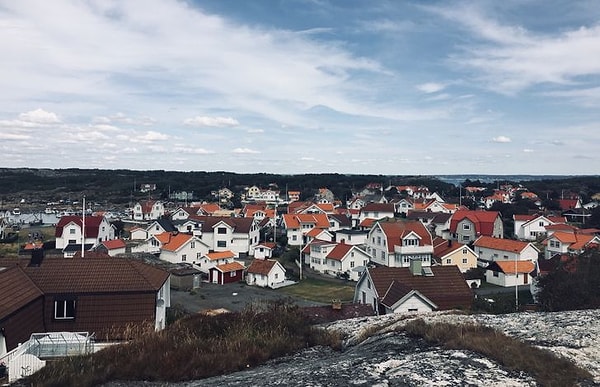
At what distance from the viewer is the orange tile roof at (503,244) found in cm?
4431

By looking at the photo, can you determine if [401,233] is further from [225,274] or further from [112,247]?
[112,247]

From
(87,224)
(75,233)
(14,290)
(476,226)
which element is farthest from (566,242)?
(75,233)

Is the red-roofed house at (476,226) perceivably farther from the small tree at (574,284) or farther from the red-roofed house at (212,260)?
the small tree at (574,284)

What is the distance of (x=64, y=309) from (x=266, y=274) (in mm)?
22109

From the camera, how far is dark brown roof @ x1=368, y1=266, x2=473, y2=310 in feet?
72.0

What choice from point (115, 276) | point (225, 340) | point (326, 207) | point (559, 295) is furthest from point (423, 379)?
point (326, 207)

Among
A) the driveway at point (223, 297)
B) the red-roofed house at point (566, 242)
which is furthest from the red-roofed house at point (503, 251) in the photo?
the driveway at point (223, 297)

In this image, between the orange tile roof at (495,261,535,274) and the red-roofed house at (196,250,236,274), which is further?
the red-roofed house at (196,250,236,274)

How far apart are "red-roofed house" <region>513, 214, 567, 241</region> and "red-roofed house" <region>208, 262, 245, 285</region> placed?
41.4 metres

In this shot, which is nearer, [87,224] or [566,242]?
[566,242]

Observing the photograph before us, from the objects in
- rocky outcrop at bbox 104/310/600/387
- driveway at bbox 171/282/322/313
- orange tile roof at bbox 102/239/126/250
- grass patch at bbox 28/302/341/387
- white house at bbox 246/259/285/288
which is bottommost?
driveway at bbox 171/282/322/313

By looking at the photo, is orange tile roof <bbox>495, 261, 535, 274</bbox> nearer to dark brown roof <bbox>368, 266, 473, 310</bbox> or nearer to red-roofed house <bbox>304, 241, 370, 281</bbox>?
red-roofed house <bbox>304, 241, 370, 281</bbox>

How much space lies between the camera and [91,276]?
59.4 feet

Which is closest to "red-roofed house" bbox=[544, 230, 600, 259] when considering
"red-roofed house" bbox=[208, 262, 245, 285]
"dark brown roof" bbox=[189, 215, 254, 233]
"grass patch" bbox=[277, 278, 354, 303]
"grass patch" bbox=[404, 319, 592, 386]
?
"grass patch" bbox=[277, 278, 354, 303]
